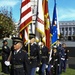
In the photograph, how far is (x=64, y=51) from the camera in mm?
18984

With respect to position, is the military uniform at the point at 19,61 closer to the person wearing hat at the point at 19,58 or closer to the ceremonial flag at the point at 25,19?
the person wearing hat at the point at 19,58

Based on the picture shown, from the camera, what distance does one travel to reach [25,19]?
11.1 metres

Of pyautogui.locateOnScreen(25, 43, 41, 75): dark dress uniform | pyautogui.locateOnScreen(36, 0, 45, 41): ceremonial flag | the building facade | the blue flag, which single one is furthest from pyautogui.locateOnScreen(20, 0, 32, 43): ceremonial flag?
the building facade

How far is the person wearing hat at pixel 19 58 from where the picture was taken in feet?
27.9

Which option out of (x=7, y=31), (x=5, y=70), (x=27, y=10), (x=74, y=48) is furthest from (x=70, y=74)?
(x=7, y=31)

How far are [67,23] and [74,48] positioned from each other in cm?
10207

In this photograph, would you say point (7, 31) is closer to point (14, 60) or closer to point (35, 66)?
point (35, 66)

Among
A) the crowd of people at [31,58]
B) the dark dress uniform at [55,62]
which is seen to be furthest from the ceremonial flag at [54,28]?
the dark dress uniform at [55,62]

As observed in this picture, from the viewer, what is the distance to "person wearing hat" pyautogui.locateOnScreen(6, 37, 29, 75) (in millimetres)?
8492

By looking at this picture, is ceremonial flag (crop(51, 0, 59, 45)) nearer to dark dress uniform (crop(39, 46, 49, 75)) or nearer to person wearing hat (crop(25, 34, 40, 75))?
dark dress uniform (crop(39, 46, 49, 75))

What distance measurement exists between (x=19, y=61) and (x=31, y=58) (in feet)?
12.2

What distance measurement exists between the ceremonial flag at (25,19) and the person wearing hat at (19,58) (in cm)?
236

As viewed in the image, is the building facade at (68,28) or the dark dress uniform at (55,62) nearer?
the dark dress uniform at (55,62)

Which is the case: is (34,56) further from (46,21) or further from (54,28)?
(54,28)
